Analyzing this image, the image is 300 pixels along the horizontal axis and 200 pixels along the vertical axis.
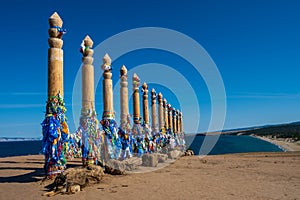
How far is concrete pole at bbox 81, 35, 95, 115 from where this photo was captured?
11.2 meters

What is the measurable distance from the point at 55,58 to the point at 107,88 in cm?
312

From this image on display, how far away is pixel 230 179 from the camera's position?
30.9 feet

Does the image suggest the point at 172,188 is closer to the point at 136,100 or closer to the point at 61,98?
the point at 61,98

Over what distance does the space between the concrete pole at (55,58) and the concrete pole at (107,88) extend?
8.95 feet

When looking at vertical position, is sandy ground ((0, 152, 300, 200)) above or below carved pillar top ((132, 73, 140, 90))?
below

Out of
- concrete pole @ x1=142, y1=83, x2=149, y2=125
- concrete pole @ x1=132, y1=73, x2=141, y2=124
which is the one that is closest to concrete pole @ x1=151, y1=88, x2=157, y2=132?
concrete pole @ x1=142, y1=83, x2=149, y2=125

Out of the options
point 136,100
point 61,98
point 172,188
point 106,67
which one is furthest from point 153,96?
point 172,188

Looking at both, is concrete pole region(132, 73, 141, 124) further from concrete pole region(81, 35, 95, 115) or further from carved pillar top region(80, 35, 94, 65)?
carved pillar top region(80, 35, 94, 65)

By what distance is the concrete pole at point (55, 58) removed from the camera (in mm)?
9812

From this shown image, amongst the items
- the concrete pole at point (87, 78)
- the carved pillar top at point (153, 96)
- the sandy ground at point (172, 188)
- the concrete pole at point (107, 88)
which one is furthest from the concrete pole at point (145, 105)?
the sandy ground at point (172, 188)

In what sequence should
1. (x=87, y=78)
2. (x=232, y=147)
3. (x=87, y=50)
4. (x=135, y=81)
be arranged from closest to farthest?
1. (x=87, y=78)
2. (x=87, y=50)
3. (x=135, y=81)
4. (x=232, y=147)

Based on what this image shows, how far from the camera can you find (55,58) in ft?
32.6

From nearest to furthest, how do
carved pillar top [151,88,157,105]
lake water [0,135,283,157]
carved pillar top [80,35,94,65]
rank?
carved pillar top [80,35,94,65], carved pillar top [151,88,157,105], lake water [0,135,283,157]

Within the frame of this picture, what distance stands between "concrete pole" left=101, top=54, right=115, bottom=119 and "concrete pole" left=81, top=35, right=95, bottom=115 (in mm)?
1062
